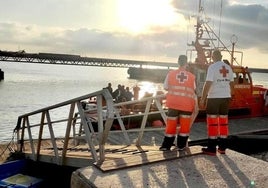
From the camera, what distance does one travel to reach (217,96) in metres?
6.59

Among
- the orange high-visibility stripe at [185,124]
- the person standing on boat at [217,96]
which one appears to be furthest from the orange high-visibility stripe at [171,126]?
the person standing on boat at [217,96]

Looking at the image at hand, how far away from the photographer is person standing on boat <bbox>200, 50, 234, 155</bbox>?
6531mm

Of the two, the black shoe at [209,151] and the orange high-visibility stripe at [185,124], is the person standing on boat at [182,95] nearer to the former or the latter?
the orange high-visibility stripe at [185,124]

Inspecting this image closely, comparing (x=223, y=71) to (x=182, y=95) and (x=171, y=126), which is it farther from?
(x=171, y=126)

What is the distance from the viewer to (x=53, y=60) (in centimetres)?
13112

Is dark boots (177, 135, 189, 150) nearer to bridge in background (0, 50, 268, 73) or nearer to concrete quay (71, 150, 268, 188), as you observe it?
concrete quay (71, 150, 268, 188)

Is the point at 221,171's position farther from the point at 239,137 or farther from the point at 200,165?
the point at 239,137

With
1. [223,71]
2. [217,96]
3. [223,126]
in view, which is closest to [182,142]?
[223,126]

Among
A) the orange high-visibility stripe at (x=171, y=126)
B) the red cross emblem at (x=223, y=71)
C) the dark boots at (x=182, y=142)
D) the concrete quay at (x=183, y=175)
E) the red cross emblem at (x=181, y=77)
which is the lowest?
the concrete quay at (x=183, y=175)

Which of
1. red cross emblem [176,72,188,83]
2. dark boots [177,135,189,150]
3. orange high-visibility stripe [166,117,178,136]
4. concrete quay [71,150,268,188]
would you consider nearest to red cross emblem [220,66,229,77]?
red cross emblem [176,72,188,83]

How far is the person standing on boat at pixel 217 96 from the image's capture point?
6.53 metres

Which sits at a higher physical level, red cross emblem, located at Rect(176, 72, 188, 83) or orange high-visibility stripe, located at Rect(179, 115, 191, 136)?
red cross emblem, located at Rect(176, 72, 188, 83)

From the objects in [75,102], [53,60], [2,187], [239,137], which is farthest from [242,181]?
[53,60]

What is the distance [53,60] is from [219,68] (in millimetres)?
128107
